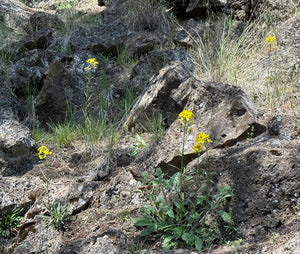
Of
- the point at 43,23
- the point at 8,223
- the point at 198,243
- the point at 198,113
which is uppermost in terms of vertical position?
the point at 43,23

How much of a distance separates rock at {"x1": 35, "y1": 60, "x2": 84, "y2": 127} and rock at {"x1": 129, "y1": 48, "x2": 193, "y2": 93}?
789mm

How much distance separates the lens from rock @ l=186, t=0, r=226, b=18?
6.43 m

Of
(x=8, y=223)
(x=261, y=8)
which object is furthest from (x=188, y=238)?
(x=261, y=8)

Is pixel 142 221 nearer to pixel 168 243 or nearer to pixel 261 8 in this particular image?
pixel 168 243

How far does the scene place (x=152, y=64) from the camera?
538cm

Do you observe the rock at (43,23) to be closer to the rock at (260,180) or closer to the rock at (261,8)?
the rock at (261,8)

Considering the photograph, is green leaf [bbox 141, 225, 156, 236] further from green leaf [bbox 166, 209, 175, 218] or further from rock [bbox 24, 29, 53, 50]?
rock [bbox 24, 29, 53, 50]

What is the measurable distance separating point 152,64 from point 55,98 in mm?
1278

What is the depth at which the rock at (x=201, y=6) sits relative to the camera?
6.43 meters

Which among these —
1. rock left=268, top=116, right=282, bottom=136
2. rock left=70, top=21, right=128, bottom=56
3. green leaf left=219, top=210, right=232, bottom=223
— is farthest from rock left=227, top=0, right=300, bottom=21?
green leaf left=219, top=210, right=232, bottom=223

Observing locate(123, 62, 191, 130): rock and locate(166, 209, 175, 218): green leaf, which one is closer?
locate(166, 209, 175, 218): green leaf

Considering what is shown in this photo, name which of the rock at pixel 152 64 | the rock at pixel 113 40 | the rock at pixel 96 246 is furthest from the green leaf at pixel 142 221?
the rock at pixel 113 40

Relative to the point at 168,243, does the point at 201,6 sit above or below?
above

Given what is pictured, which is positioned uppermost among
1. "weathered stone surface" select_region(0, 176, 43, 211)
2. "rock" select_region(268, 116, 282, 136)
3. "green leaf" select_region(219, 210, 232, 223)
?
"rock" select_region(268, 116, 282, 136)
